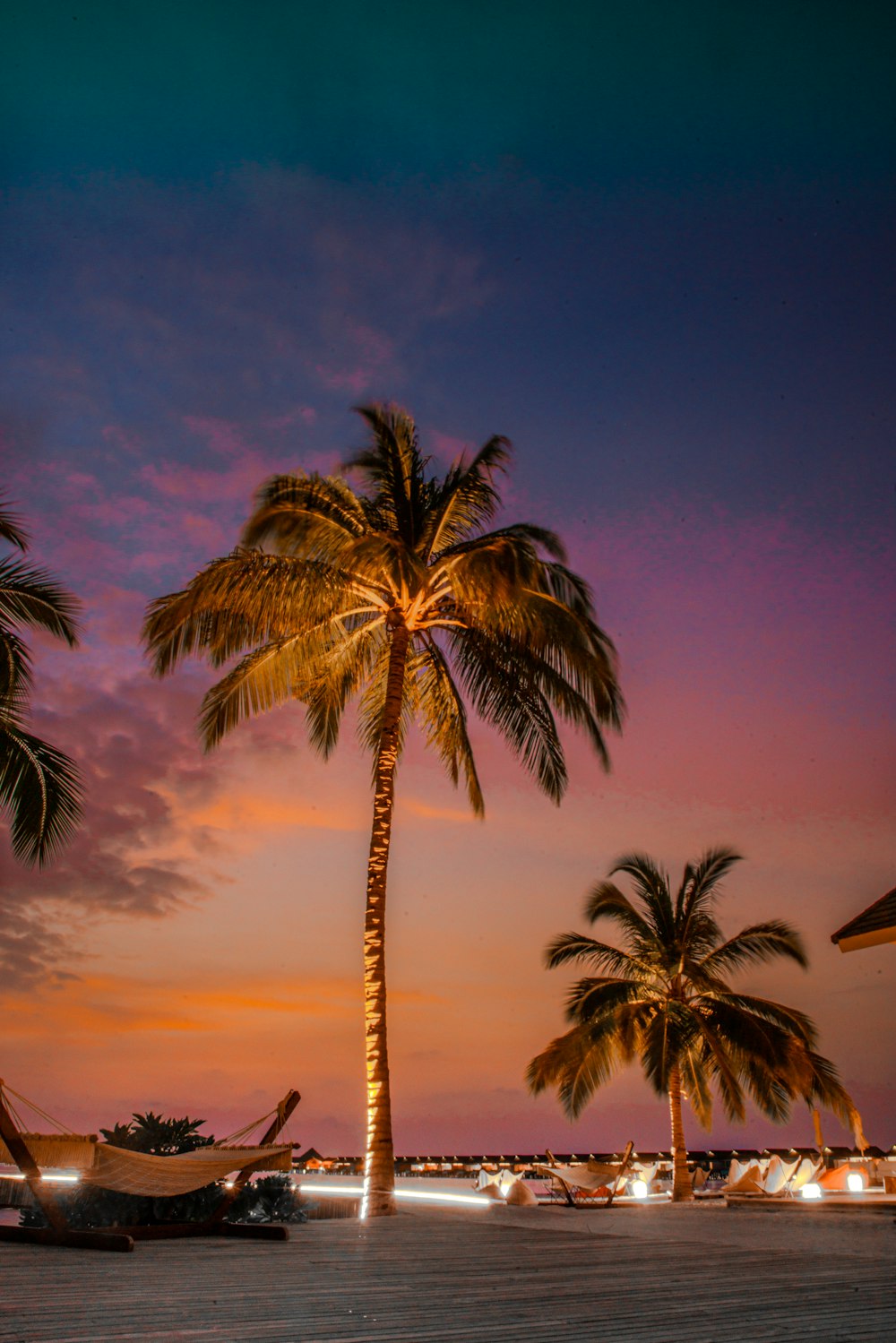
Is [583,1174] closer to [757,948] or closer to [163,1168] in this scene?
[757,948]

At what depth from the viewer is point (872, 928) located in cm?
721

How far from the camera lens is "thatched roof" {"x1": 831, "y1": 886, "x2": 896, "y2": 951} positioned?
708 centimetres

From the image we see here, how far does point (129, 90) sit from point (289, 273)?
2.69 metres

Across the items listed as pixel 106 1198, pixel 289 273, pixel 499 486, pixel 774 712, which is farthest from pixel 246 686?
pixel 774 712

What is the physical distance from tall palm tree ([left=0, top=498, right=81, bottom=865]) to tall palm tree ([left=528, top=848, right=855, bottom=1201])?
9.76m

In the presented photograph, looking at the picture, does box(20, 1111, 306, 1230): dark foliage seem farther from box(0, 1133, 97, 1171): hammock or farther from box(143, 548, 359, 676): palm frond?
box(143, 548, 359, 676): palm frond

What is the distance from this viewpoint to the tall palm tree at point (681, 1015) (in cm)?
1633

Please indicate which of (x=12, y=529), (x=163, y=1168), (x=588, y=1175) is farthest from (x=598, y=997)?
(x=12, y=529)

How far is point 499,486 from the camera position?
1205cm

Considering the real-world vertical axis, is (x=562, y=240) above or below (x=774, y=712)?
above

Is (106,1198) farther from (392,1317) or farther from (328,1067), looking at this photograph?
(328,1067)

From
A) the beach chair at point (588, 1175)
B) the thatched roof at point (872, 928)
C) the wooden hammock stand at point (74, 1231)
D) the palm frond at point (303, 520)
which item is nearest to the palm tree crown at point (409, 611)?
the palm frond at point (303, 520)

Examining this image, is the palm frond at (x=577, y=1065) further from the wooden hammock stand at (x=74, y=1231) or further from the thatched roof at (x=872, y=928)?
the wooden hammock stand at (x=74, y=1231)

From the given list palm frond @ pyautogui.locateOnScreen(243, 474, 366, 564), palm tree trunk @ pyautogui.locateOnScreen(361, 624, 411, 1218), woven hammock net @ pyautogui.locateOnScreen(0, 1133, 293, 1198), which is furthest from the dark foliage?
palm frond @ pyautogui.locateOnScreen(243, 474, 366, 564)
